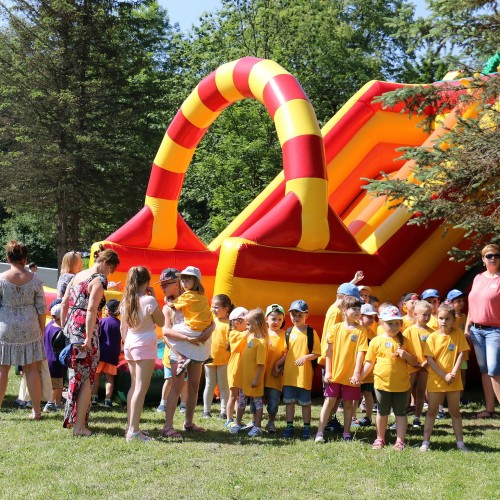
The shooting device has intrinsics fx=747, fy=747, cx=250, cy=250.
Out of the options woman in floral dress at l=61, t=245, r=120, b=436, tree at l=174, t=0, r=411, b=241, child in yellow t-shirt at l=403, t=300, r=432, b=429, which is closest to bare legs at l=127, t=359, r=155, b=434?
woman in floral dress at l=61, t=245, r=120, b=436

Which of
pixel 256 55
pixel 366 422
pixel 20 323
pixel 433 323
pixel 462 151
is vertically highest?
pixel 256 55

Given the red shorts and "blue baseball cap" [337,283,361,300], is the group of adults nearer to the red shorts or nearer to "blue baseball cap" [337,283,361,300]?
the red shorts

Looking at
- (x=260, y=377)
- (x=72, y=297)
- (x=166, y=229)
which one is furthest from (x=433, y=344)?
(x=166, y=229)

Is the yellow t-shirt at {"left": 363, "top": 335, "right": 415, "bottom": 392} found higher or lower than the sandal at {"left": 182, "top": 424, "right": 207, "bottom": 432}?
higher

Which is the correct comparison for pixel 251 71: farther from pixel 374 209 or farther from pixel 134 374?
pixel 134 374

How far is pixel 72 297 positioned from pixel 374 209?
4.97m

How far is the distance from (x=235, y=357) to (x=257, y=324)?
0.47 m

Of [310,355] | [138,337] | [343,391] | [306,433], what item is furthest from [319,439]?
[138,337]

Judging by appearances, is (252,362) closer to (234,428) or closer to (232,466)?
(234,428)

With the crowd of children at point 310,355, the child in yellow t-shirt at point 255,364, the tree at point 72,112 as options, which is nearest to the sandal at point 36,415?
the crowd of children at point 310,355

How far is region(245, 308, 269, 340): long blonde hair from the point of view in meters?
6.32

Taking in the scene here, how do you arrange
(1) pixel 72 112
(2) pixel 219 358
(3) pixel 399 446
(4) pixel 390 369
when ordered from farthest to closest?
1. (1) pixel 72 112
2. (2) pixel 219 358
3. (4) pixel 390 369
4. (3) pixel 399 446

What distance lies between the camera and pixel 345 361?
605 centimetres

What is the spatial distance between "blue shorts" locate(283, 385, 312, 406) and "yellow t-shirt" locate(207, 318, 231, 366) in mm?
1076
